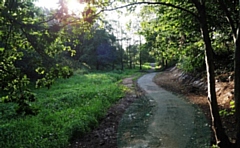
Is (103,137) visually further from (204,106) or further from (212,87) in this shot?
(204,106)

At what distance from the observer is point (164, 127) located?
841 centimetres

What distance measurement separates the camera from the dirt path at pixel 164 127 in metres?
6.90

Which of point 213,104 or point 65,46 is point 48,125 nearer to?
point 65,46

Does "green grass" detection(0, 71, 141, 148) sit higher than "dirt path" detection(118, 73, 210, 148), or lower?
higher

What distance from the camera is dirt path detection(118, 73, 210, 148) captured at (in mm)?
6902

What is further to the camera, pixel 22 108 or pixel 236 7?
pixel 236 7

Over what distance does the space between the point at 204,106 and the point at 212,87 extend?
19.6 feet

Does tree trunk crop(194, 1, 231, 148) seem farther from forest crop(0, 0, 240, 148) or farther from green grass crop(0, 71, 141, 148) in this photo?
green grass crop(0, 71, 141, 148)

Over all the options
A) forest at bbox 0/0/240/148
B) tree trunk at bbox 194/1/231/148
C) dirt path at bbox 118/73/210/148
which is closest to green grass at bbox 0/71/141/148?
forest at bbox 0/0/240/148

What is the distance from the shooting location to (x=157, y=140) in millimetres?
7121

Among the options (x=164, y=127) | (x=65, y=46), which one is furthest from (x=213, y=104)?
(x=65, y=46)

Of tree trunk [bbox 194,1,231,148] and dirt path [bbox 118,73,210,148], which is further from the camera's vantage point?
dirt path [bbox 118,73,210,148]

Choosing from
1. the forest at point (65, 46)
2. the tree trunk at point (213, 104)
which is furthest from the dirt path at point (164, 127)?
the forest at point (65, 46)

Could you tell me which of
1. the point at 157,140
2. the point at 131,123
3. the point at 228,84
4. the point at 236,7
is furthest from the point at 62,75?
the point at 228,84
